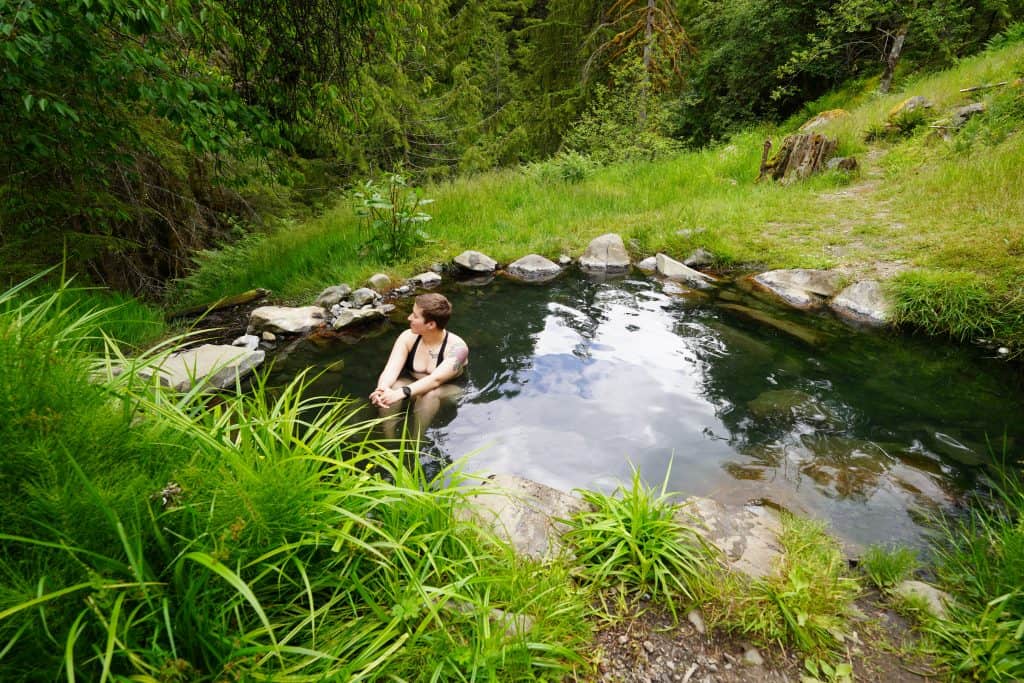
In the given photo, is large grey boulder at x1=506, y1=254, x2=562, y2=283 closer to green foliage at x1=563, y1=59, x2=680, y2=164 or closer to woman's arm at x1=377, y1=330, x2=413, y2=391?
woman's arm at x1=377, y1=330, x2=413, y2=391

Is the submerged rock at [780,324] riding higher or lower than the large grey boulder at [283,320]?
higher

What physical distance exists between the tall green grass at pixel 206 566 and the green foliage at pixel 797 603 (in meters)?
0.65

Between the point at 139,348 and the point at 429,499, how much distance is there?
14.4ft

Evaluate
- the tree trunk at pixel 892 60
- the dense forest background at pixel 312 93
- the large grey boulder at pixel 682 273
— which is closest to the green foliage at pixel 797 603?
the dense forest background at pixel 312 93

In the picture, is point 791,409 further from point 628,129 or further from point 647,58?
point 647,58

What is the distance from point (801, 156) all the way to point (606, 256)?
5.41 m

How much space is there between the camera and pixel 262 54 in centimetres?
438

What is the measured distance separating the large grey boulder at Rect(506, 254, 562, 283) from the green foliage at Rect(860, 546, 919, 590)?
5.39 metres

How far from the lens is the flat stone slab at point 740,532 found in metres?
2.12

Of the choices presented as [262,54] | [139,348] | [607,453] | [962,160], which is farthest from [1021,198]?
[139,348]

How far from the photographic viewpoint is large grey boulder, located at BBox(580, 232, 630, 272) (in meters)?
7.34

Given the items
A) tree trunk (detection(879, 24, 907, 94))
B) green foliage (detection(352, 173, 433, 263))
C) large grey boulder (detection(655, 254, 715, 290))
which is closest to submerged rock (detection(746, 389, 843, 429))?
large grey boulder (detection(655, 254, 715, 290))

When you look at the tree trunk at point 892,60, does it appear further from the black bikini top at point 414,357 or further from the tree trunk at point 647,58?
the black bikini top at point 414,357

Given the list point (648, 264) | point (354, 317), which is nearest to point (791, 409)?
point (648, 264)
